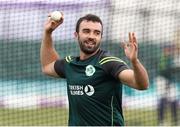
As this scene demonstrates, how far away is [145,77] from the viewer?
3.96 metres

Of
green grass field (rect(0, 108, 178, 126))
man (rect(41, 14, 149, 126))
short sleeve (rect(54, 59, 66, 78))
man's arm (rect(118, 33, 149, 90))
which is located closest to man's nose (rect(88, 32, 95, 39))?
man (rect(41, 14, 149, 126))

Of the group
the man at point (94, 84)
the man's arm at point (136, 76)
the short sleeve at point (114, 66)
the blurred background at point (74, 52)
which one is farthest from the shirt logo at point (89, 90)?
the blurred background at point (74, 52)

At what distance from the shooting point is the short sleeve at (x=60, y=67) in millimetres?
4655

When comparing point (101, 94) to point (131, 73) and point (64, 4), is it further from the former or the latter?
point (64, 4)

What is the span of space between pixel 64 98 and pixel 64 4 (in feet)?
7.35

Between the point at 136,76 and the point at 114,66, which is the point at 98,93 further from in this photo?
the point at 136,76

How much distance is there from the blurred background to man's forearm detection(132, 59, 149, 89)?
152 inches

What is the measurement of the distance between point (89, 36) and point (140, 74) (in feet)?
1.82

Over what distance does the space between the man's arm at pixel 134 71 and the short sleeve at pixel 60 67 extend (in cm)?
73

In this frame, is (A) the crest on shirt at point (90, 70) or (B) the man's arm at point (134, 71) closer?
(B) the man's arm at point (134, 71)

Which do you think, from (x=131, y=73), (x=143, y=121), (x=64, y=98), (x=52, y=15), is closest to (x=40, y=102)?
(x=64, y=98)

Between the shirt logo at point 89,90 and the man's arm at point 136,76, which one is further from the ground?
the man's arm at point 136,76

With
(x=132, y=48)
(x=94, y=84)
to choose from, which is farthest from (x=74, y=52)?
(x=132, y=48)

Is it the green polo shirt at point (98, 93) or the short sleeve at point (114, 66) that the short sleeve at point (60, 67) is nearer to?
the green polo shirt at point (98, 93)
